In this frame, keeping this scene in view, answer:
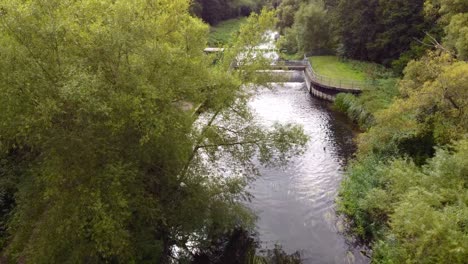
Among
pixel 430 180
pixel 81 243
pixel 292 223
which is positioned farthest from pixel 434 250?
pixel 81 243

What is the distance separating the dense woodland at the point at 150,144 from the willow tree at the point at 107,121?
6 cm

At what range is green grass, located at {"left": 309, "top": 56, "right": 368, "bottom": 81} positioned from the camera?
43906mm

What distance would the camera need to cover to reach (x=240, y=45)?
16688mm

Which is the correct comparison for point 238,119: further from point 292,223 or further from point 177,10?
point 292,223

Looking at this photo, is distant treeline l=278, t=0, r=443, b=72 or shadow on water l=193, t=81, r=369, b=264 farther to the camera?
distant treeline l=278, t=0, r=443, b=72

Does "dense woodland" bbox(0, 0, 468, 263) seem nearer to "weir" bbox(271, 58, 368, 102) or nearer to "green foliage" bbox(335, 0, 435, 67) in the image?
"weir" bbox(271, 58, 368, 102)

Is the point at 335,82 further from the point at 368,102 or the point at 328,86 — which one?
the point at 368,102

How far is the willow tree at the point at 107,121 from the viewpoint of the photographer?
34.6 ft

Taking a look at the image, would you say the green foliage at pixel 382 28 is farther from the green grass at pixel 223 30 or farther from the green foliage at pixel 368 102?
the green grass at pixel 223 30

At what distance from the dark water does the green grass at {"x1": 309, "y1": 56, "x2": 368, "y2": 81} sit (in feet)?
34.6

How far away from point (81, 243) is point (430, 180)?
47.4 ft

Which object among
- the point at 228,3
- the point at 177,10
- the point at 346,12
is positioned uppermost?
the point at 177,10

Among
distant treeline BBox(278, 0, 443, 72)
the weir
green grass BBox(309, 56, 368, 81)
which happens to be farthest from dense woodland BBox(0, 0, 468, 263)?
green grass BBox(309, 56, 368, 81)

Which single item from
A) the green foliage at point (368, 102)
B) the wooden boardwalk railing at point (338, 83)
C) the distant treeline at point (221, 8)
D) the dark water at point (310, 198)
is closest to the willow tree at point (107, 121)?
the dark water at point (310, 198)
